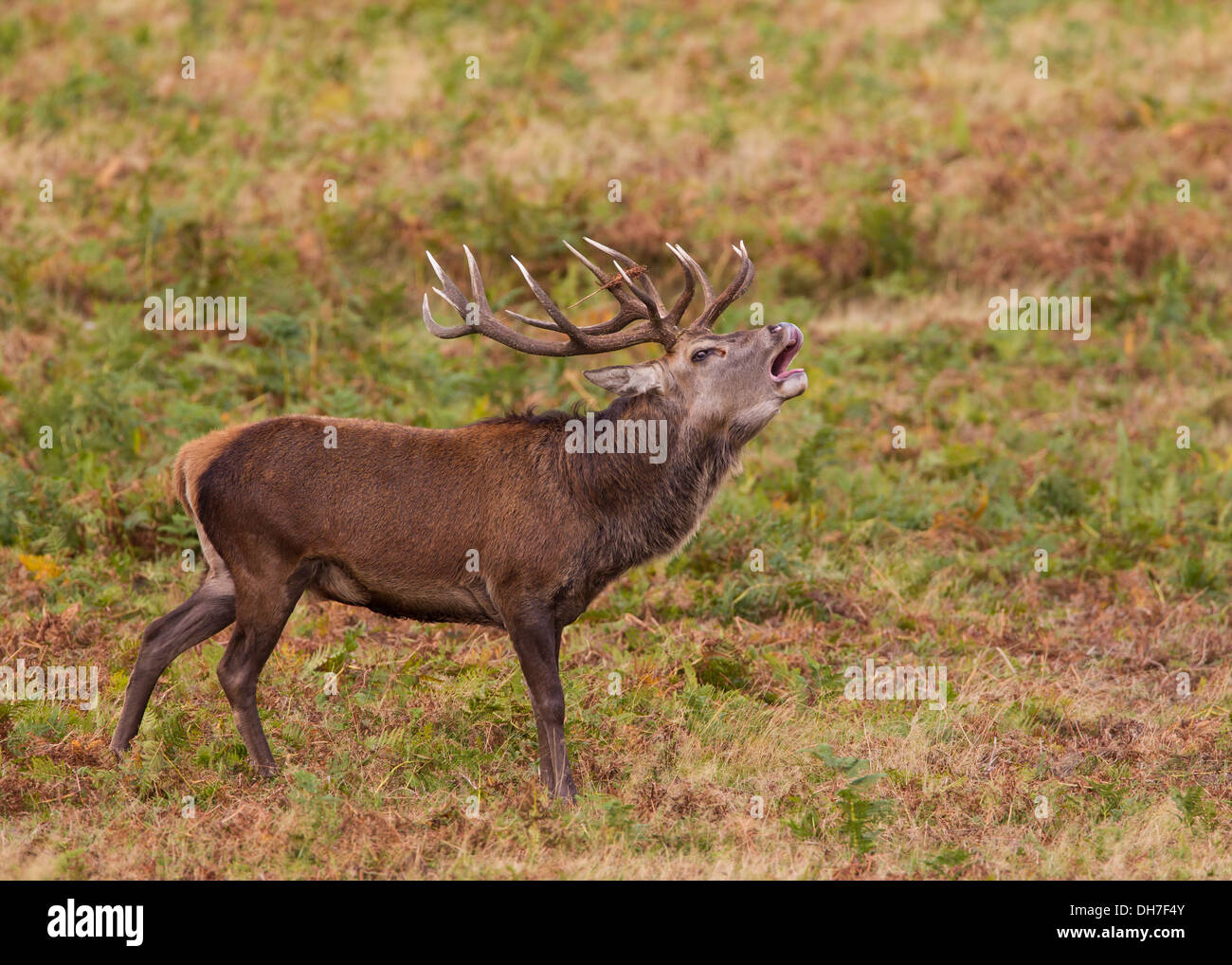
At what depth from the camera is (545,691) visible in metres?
7.41

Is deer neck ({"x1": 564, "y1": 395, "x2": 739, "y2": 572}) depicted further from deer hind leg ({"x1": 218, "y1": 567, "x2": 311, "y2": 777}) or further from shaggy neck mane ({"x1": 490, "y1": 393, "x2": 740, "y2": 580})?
deer hind leg ({"x1": 218, "y1": 567, "x2": 311, "y2": 777})

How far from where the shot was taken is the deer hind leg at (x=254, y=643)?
24.5 ft

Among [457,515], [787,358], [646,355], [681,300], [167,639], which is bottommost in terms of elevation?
[167,639]

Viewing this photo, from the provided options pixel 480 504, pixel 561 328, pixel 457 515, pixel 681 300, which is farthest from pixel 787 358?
pixel 457 515

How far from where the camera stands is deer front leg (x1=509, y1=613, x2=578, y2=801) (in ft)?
24.2

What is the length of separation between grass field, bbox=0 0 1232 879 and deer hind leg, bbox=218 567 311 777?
0.20m

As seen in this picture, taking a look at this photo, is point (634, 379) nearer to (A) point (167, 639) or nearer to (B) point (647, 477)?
(B) point (647, 477)

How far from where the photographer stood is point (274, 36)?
2050 centimetres

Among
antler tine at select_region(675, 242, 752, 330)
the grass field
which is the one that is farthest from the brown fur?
the grass field

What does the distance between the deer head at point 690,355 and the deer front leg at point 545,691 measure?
135 cm

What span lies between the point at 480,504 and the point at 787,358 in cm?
183

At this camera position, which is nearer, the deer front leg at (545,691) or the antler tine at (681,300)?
the deer front leg at (545,691)

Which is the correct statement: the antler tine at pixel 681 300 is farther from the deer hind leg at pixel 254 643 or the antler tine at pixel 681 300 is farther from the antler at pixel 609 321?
the deer hind leg at pixel 254 643

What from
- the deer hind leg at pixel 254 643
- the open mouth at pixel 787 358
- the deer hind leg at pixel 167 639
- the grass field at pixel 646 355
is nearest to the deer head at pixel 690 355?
the open mouth at pixel 787 358
